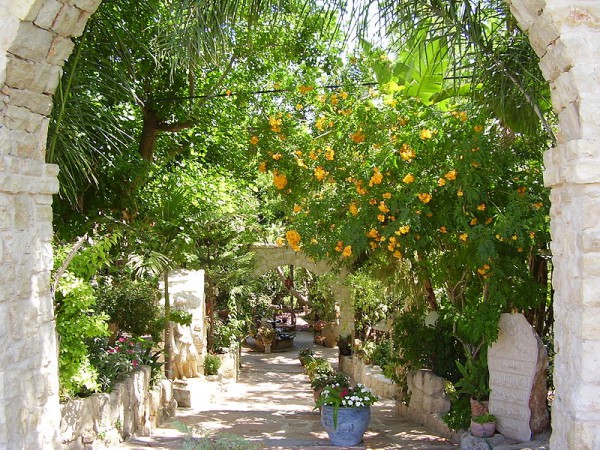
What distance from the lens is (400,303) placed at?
11094 millimetres

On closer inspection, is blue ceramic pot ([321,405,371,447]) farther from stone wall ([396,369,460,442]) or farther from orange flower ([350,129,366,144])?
orange flower ([350,129,366,144])

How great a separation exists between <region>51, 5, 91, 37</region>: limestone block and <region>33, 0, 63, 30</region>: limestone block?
0.10ft

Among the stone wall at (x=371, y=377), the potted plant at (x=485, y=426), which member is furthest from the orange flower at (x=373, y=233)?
the stone wall at (x=371, y=377)

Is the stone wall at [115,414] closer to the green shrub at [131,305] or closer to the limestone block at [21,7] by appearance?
the green shrub at [131,305]

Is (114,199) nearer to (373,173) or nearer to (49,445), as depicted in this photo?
(373,173)

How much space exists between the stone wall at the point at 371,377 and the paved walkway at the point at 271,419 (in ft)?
0.80

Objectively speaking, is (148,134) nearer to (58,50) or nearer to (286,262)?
(286,262)

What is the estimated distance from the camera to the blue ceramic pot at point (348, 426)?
6879 mm

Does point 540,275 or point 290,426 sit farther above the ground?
point 540,275

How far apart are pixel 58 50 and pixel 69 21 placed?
0.18m

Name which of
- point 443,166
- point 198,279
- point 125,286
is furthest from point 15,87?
point 198,279

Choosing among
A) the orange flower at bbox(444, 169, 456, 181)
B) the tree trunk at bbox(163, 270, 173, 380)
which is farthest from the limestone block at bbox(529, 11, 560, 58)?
the tree trunk at bbox(163, 270, 173, 380)

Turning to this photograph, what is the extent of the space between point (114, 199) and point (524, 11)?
6.54m

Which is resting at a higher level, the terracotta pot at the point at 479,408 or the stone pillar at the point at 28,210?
the stone pillar at the point at 28,210
